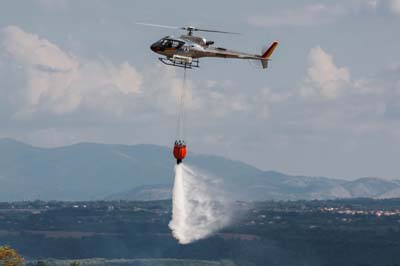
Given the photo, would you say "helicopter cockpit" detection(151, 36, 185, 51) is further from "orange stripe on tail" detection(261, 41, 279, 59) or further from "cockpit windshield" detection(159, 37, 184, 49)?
"orange stripe on tail" detection(261, 41, 279, 59)

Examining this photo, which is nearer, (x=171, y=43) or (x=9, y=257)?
(x=171, y=43)

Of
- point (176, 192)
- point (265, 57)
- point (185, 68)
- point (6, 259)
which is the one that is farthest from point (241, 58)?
point (6, 259)

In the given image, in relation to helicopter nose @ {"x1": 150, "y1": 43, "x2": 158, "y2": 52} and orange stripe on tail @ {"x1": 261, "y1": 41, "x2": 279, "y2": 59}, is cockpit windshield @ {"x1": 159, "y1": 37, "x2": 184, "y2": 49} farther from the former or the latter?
orange stripe on tail @ {"x1": 261, "y1": 41, "x2": 279, "y2": 59}

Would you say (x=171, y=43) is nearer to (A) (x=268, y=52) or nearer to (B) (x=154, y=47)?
(B) (x=154, y=47)

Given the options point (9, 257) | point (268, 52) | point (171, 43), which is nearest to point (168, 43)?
point (171, 43)

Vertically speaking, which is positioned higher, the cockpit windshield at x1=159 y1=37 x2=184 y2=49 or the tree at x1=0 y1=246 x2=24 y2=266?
the cockpit windshield at x1=159 y1=37 x2=184 y2=49

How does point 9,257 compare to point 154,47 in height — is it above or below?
below

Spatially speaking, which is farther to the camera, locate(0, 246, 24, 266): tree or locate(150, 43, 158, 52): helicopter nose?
locate(0, 246, 24, 266): tree

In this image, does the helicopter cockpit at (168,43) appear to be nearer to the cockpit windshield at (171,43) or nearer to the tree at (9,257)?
the cockpit windshield at (171,43)

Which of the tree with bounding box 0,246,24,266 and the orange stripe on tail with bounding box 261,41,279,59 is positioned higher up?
the orange stripe on tail with bounding box 261,41,279,59

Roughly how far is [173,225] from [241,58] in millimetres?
36725

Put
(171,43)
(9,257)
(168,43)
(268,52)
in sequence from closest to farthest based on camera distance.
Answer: (171,43) < (168,43) < (268,52) < (9,257)

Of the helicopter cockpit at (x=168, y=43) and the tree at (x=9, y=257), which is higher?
the helicopter cockpit at (x=168, y=43)

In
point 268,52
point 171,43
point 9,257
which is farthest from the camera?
point 9,257
